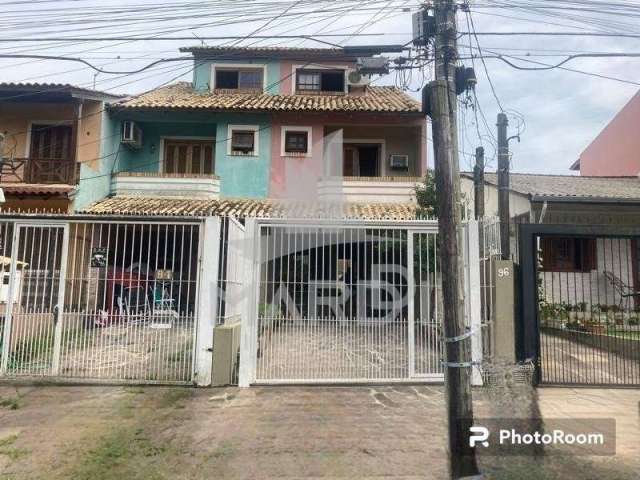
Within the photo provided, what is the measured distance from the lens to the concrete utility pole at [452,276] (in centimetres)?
374

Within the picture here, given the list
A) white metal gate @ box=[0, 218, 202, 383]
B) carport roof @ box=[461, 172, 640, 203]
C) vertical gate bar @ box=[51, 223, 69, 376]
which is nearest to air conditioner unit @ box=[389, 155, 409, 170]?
carport roof @ box=[461, 172, 640, 203]

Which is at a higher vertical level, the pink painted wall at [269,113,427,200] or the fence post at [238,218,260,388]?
the pink painted wall at [269,113,427,200]

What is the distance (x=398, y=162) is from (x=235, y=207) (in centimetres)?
552

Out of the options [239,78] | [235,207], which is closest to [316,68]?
[239,78]

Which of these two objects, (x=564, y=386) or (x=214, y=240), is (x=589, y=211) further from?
(x=214, y=240)

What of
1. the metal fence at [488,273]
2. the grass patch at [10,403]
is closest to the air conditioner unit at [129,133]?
the grass patch at [10,403]

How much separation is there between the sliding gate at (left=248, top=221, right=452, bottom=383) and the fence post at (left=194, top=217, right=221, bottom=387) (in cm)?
62

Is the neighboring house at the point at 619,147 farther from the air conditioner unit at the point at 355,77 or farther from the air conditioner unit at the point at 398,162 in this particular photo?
the air conditioner unit at the point at 355,77

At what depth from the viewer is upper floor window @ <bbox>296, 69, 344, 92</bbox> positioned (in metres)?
15.6

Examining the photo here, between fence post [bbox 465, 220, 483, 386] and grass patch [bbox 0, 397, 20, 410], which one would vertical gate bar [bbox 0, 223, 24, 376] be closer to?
grass patch [bbox 0, 397, 20, 410]

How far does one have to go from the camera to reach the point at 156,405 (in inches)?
215

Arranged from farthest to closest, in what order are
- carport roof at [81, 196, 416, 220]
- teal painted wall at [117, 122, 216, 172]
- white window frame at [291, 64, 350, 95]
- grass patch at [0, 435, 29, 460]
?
white window frame at [291, 64, 350, 95]
teal painted wall at [117, 122, 216, 172]
carport roof at [81, 196, 416, 220]
grass patch at [0, 435, 29, 460]

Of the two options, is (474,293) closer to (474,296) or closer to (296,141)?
(474,296)

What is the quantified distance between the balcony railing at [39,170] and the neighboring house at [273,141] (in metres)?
1.50
